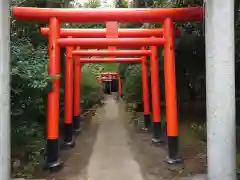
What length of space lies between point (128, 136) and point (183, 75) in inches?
96.6

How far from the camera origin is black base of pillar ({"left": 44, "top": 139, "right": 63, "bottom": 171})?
20.7 feet

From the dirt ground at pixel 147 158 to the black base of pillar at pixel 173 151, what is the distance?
4.7 inches

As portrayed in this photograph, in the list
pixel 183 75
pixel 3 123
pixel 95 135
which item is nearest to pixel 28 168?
pixel 3 123

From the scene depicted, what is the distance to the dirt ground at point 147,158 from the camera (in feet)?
20.4

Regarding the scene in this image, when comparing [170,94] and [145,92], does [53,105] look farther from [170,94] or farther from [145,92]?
[145,92]

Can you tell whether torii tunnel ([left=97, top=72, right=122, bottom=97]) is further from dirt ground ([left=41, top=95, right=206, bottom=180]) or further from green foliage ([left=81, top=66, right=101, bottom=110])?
dirt ground ([left=41, top=95, right=206, bottom=180])

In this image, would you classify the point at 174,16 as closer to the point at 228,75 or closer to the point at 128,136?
the point at 228,75

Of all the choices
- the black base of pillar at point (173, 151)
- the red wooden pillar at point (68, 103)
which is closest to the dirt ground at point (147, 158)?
the black base of pillar at point (173, 151)

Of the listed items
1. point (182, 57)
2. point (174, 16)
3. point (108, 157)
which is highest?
point (174, 16)

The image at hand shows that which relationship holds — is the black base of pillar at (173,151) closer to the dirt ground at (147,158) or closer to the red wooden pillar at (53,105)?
the dirt ground at (147,158)

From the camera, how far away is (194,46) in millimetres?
8180

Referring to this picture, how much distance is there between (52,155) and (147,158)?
87.0 inches

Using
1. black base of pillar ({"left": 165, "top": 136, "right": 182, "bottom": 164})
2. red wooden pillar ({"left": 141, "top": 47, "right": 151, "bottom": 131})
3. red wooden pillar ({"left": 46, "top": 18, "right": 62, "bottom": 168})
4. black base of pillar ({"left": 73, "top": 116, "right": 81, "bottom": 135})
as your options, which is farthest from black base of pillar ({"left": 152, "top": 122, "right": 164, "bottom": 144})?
red wooden pillar ({"left": 46, "top": 18, "right": 62, "bottom": 168})

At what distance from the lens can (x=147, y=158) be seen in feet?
24.5
